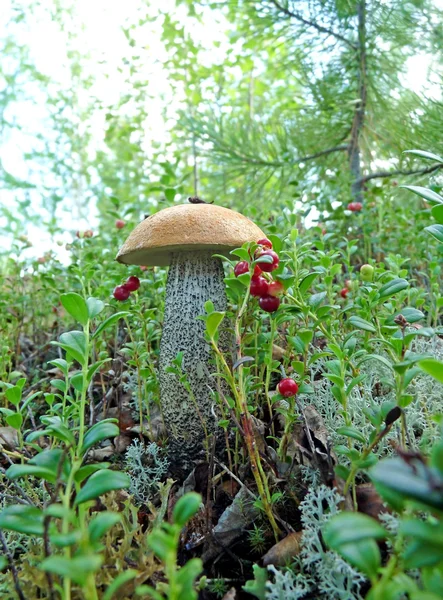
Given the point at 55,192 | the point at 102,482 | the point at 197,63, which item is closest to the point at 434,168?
the point at 102,482

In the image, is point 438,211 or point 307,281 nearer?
point 438,211

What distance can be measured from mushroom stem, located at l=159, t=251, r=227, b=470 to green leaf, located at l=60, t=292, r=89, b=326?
68 cm

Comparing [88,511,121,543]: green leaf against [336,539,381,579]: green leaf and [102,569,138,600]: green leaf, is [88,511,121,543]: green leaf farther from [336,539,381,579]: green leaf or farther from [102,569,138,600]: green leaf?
[336,539,381,579]: green leaf

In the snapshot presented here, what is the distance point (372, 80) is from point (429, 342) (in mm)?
2247

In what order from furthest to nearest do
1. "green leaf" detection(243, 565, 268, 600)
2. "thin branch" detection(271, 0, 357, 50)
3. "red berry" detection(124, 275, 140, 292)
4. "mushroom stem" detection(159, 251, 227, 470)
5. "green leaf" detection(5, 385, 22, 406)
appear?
1. "thin branch" detection(271, 0, 357, 50)
2. "red berry" detection(124, 275, 140, 292)
3. "mushroom stem" detection(159, 251, 227, 470)
4. "green leaf" detection(5, 385, 22, 406)
5. "green leaf" detection(243, 565, 268, 600)

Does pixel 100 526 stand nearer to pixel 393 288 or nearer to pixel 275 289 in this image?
pixel 275 289

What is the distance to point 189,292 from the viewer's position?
191cm

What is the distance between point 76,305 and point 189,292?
0.85 meters

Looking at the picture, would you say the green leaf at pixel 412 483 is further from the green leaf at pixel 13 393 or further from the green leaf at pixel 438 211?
the green leaf at pixel 13 393

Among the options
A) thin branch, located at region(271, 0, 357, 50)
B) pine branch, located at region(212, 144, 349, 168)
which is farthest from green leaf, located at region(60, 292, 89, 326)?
thin branch, located at region(271, 0, 357, 50)

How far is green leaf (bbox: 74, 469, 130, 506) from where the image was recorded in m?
0.81

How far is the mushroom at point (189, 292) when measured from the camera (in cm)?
166

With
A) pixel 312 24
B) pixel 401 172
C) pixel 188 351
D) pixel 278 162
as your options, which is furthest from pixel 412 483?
pixel 312 24

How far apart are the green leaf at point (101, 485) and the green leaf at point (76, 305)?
0.40 meters
